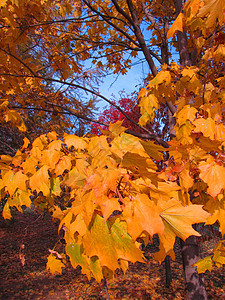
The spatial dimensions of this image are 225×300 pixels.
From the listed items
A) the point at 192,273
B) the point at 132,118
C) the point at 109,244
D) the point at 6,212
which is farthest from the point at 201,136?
the point at 132,118

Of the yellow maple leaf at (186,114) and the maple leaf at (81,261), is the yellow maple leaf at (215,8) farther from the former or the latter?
the maple leaf at (81,261)

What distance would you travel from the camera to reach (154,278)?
5.45 meters

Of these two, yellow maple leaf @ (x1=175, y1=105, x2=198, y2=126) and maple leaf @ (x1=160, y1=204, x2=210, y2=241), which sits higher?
yellow maple leaf @ (x1=175, y1=105, x2=198, y2=126)

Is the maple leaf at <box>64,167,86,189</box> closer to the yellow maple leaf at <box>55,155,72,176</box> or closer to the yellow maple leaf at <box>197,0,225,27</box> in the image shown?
the yellow maple leaf at <box>55,155,72,176</box>

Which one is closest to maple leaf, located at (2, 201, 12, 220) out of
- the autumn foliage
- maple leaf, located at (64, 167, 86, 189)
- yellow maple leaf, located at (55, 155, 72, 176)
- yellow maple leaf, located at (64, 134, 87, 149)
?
the autumn foliage

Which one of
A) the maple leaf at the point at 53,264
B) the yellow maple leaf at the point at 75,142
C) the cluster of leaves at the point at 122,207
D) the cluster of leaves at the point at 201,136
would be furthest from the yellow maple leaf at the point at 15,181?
the cluster of leaves at the point at 201,136

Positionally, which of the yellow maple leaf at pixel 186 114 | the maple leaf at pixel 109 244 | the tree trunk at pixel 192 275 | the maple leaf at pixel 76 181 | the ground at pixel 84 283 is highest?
the yellow maple leaf at pixel 186 114

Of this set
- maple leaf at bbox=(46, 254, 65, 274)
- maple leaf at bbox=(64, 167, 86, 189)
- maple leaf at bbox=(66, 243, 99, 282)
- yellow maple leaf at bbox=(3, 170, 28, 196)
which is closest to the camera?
maple leaf at bbox=(64, 167, 86, 189)

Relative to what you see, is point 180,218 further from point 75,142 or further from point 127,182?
point 75,142

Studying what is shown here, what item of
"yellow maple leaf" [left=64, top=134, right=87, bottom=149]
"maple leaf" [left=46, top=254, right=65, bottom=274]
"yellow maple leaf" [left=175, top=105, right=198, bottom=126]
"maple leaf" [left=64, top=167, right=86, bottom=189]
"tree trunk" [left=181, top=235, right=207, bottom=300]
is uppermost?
"yellow maple leaf" [left=175, top=105, right=198, bottom=126]

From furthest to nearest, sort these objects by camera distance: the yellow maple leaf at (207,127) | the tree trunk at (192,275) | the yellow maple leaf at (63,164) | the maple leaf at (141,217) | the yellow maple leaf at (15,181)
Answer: the tree trunk at (192,275), the yellow maple leaf at (207,127), the yellow maple leaf at (15,181), the yellow maple leaf at (63,164), the maple leaf at (141,217)

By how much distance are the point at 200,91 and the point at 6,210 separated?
2342mm

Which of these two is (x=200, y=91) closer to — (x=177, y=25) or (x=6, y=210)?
(x=177, y=25)

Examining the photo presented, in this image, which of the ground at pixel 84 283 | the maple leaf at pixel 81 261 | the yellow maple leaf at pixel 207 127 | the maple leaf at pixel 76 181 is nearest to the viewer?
the maple leaf at pixel 76 181
